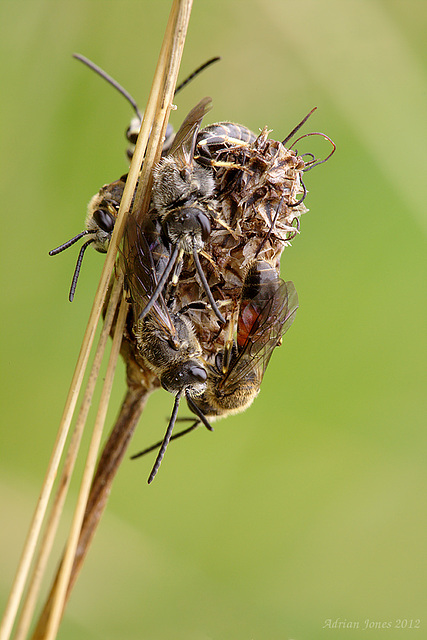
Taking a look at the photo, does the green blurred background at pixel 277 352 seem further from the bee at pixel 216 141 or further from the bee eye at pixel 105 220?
the bee at pixel 216 141

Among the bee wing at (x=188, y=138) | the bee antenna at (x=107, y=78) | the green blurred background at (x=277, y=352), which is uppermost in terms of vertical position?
the bee antenna at (x=107, y=78)

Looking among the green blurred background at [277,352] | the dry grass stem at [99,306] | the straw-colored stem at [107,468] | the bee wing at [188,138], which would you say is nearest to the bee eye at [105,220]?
the dry grass stem at [99,306]

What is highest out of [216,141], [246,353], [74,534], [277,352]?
[216,141]

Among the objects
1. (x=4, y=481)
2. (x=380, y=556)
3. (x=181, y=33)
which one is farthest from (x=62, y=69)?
(x=380, y=556)

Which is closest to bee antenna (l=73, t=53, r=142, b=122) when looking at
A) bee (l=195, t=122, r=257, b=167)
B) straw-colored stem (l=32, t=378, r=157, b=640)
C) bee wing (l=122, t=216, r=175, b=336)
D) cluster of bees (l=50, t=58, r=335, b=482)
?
cluster of bees (l=50, t=58, r=335, b=482)

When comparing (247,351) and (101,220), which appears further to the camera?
(247,351)

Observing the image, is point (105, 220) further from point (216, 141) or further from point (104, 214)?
point (216, 141)

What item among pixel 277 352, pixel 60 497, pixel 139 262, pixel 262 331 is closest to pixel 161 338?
pixel 139 262
